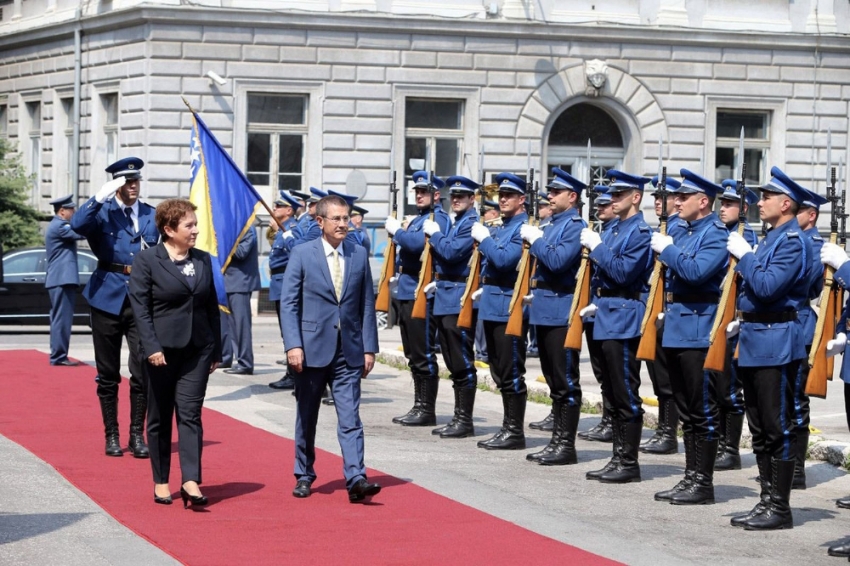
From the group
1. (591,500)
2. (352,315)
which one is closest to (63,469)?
(352,315)

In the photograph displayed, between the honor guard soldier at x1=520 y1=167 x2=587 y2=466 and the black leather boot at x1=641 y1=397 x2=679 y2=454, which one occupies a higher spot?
the honor guard soldier at x1=520 y1=167 x2=587 y2=466

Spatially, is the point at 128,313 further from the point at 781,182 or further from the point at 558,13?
the point at 558,13

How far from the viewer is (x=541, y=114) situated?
30516 mm

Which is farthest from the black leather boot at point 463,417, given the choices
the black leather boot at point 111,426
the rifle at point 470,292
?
the black leather boot at point 111,426

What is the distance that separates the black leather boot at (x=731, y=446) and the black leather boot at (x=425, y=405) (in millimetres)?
2797

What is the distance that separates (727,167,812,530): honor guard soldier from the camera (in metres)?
8.95

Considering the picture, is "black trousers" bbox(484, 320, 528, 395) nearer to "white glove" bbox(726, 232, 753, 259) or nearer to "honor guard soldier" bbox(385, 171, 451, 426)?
"honor guard soldier" bbox(385, 171, 451, 426)

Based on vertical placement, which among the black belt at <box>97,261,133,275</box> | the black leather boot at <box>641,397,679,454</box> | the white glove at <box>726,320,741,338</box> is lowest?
the black leather boot at <box>641,397,679,454</box>

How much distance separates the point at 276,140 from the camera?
96.9ft

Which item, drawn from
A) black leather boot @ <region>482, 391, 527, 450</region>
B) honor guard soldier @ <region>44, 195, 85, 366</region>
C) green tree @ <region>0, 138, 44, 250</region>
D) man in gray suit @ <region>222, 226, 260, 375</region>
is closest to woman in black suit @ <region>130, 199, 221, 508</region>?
black leather boot @ <region>482, 391, 527, 450</region>

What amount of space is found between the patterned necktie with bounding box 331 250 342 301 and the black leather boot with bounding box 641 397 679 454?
322 cm

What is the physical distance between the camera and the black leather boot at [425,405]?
43.7 ft

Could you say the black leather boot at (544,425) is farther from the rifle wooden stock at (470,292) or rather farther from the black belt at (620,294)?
the black belt at (620,294)

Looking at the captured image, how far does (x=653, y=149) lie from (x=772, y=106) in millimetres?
2796
